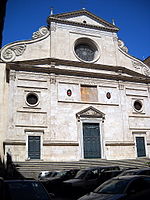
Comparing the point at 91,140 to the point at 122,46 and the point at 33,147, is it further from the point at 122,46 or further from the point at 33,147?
the point at 122,46

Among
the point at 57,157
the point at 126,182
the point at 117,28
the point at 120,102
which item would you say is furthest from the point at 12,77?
the point at 126,182

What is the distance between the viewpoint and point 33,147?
19516mm

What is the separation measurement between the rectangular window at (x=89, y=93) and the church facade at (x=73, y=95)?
95 millimetres

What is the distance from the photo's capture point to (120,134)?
22250 millimetres

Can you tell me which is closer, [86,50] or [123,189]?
[123,189]

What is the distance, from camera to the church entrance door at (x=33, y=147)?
1932 cm

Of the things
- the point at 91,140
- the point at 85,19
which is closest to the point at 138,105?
the point at 91,140

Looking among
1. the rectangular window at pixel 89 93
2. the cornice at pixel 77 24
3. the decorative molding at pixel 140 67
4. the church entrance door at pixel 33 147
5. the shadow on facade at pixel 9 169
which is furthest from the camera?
the decorative molding at pixel 140 67

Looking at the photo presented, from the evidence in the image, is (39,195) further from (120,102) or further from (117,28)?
(117,28)

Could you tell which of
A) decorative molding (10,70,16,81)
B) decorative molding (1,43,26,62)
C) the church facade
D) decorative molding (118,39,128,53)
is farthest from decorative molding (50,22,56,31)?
decorative molding (118,39,128,53)

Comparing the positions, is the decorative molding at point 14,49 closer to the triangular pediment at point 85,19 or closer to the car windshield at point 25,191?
the triangular pediment at point 85,19

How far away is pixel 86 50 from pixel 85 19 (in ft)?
11.2

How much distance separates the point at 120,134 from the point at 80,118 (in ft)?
13.6

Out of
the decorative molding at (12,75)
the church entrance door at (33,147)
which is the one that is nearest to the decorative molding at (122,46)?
the decorative molding at (12,75)
